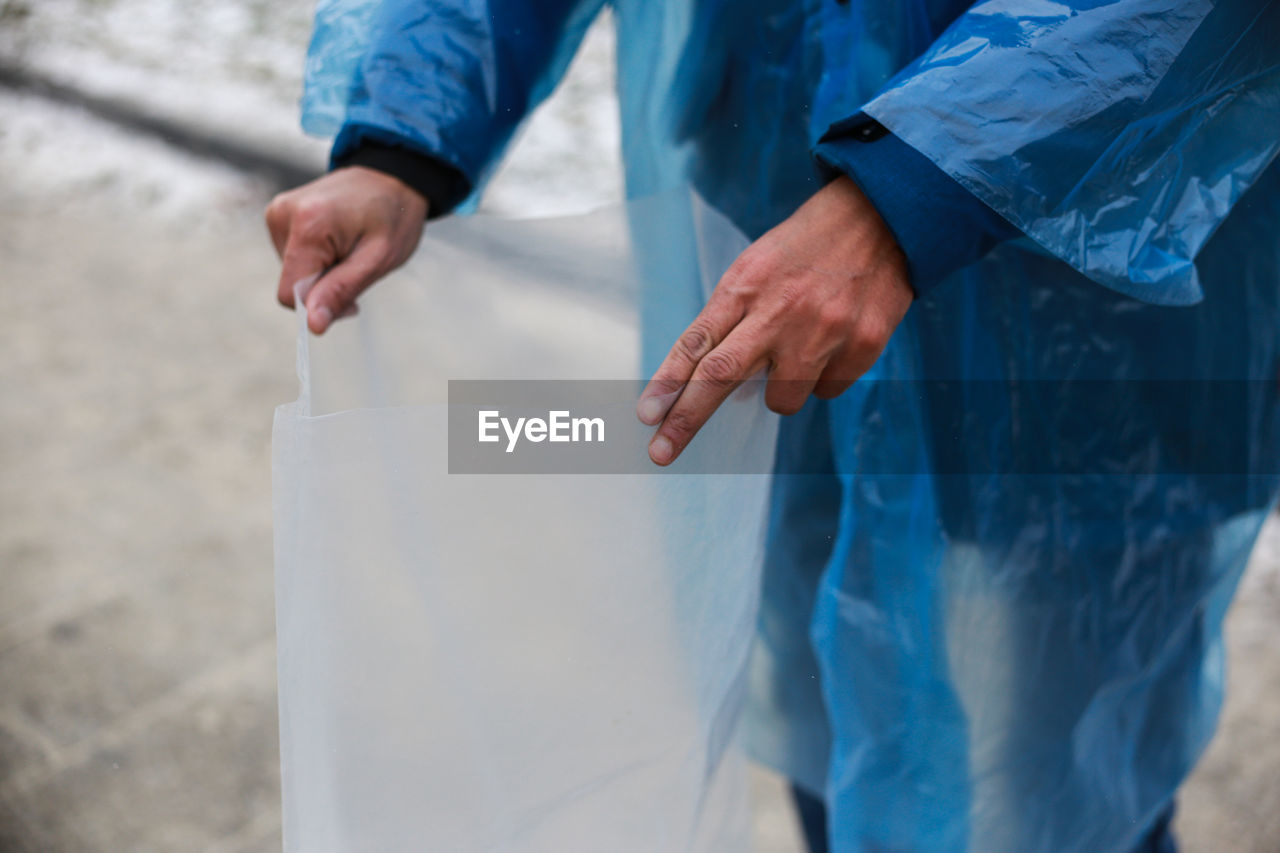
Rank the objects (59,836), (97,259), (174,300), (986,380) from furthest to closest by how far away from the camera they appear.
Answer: (97,259)
(174,300)
(59,836)
(986,380)

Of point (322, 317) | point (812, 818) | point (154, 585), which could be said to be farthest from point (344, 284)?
A: point (154, 585)

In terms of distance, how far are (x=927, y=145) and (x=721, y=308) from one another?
0.43 feet

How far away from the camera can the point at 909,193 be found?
0.52 metres

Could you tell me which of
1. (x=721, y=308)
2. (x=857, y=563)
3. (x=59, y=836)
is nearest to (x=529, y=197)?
(x=59, y=836)

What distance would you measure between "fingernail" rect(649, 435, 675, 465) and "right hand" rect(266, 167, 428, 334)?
27 centimetres

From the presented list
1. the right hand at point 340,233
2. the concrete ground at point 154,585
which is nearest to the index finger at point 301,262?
the right hand at point 340,233

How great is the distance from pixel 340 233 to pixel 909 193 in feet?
1.31

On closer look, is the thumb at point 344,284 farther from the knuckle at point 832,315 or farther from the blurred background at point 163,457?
the blurred background at point 163,457

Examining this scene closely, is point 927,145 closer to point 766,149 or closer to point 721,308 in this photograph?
point 721,308

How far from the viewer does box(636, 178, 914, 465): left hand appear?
522 mm

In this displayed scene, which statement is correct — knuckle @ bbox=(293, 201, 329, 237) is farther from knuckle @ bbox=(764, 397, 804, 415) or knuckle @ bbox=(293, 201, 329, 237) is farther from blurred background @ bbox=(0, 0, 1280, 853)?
blurred background @ bbox=(0, 0, 1280, 853)

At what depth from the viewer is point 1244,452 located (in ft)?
2.39

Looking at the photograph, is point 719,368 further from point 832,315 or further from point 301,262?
point 301,262

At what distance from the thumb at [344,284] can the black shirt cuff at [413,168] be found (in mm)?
57
